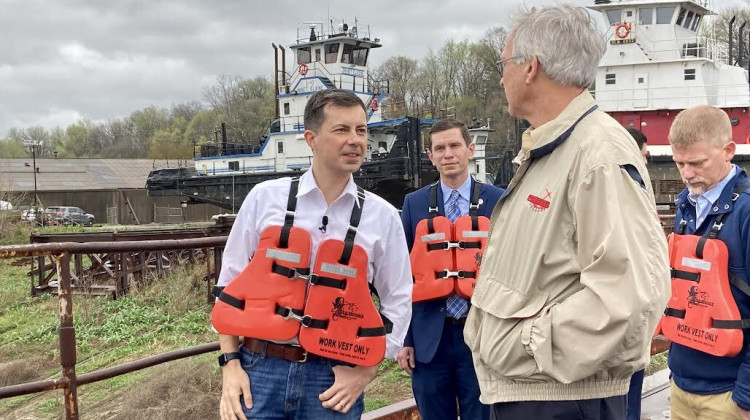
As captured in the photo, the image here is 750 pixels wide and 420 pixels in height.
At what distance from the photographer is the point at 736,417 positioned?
269cm

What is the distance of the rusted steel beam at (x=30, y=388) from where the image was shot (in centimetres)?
286

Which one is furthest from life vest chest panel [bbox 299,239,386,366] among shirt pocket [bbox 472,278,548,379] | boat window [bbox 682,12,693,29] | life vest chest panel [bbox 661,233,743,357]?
boat window [bbox 682,12,693,29]

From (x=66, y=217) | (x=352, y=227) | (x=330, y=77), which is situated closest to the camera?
(x=352, y=227)

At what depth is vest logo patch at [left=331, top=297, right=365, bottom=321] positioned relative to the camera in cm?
235

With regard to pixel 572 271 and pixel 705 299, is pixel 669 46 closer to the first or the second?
pixel 705 299

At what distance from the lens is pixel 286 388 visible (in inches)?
91.4

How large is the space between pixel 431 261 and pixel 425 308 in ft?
0.82

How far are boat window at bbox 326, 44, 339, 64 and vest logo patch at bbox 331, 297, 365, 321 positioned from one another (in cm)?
3036

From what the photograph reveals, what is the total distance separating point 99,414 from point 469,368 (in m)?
5.11

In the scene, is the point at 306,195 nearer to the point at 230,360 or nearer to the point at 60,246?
the point at 230,360

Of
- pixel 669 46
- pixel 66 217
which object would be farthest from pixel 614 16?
pixel 66 217

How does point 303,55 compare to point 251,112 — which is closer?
point 303,55

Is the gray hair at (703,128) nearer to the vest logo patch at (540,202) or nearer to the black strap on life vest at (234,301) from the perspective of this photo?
the vest logo patch at (540,202)

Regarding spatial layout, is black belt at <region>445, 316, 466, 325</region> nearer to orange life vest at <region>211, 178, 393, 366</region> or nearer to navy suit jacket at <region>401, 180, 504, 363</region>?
navy suit jacket at <region>401, 180, 504, 363</region>
